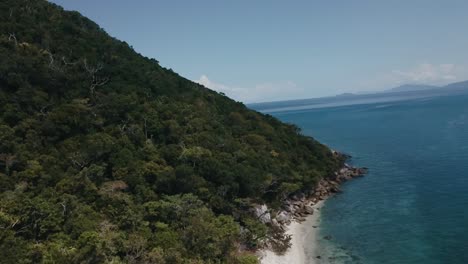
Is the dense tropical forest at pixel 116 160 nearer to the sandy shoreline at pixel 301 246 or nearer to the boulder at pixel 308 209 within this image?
the sandy shoreline at pixel 301 246

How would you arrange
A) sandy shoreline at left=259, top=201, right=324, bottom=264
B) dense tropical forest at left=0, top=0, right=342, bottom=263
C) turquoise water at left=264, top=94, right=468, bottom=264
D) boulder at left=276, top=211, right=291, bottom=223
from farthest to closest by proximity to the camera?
boulder at left=276, top=211, right=291, bottom=223
sandy shoreline at left=259, top=201, right=324, bottom=264
turquoise water at left=264, top=94, right=468, bottom=264
dense tropical forest at left=0, top=0, right=342, bottom=263

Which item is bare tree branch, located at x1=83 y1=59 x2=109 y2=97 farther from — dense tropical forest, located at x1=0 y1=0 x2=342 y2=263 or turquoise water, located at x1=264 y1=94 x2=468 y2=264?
turquoise water, located at x1=264 y1=94 x2=468 y2=264

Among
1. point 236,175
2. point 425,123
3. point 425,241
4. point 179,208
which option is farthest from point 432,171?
point 425,123

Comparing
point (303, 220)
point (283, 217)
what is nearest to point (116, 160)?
point (283, 217)

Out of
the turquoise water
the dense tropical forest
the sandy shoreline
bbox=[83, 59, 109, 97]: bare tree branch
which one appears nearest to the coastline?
the sandy shoreline

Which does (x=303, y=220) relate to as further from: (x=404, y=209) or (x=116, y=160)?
(x=116, y=160)

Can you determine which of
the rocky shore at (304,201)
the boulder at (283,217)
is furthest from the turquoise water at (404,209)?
the boulder at (283,217)

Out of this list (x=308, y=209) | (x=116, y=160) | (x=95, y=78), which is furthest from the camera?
(x=95, y=78)
